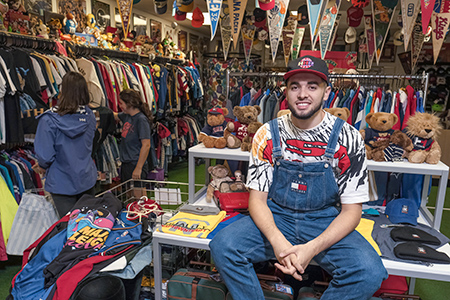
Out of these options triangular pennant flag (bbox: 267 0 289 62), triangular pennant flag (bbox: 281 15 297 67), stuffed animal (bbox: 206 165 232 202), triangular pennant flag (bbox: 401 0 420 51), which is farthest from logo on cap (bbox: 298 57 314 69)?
triangular pennant flag (bbox: 281 15 297 67)

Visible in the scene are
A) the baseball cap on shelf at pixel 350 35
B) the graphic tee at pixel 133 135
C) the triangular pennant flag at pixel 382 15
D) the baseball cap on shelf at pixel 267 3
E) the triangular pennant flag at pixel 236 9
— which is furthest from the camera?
the baseball cap on shelf at pixel 350 35

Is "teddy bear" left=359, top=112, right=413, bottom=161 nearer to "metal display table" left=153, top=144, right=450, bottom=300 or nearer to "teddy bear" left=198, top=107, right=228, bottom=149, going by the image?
"metal display table" left=153, top=144, right=450, bottom=300

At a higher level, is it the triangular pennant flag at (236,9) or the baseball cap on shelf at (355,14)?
the baseball cap on shelf at (355,14)

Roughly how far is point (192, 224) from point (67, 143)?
4.11 ft

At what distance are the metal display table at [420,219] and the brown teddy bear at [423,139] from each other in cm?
6

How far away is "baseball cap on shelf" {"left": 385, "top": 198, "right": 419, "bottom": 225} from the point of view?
1.88 meters

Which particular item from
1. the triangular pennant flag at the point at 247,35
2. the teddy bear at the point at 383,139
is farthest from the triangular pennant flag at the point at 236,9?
the triangular pennant flag at the point at 247,35

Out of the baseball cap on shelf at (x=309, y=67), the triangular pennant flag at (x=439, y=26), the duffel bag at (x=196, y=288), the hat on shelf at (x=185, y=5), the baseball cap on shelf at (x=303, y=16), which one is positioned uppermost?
the baseball cap on shelf at (x=303, y=16)

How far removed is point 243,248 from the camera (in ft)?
4.92

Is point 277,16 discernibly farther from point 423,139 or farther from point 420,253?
point 420,253

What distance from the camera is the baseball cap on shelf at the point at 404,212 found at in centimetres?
188

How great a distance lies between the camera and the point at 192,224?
1.83 metres

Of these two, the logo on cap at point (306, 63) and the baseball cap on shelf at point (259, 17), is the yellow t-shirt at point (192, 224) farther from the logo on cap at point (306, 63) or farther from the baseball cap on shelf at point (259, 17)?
the baseball cap on shelf at point (259, 17)

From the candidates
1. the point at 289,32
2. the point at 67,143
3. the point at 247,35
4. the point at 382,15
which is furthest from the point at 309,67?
the point at 289,32
